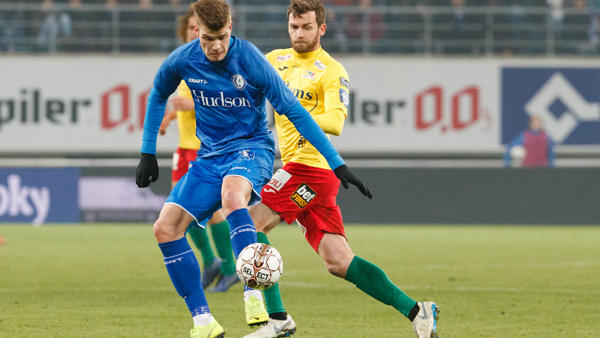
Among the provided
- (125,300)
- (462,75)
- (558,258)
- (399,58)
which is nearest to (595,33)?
(462,75)

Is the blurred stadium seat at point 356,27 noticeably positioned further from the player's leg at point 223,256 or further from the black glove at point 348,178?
the black glove at point 348,178

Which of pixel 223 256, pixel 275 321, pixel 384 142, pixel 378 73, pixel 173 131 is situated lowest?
pixel 384 142

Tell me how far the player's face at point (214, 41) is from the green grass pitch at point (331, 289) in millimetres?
1791

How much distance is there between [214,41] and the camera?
173 inches

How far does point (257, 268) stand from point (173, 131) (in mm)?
13633

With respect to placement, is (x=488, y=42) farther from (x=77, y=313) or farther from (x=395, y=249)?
(x=77, y=313)

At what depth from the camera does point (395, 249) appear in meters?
11.4

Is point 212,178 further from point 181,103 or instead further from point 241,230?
point 181,103

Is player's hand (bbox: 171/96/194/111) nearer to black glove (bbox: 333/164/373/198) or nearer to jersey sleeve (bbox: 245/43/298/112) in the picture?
jersey sleeve (bbox: 245/43/298/112)

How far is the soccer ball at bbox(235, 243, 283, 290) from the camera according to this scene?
14.4 ft

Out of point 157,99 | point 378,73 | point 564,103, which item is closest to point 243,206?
point 157,99

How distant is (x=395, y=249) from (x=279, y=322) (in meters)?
6.77

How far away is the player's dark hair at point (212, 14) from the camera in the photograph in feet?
14.1

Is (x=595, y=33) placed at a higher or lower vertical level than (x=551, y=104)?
higher
